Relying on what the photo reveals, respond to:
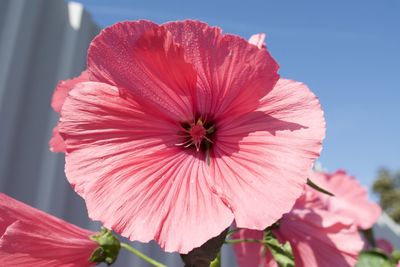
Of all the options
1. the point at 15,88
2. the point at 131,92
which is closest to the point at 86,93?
the point at 131,92

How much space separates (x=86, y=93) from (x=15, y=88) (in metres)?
1.26

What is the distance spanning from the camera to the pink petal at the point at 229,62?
16.6 inches

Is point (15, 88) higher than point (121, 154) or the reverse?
higher

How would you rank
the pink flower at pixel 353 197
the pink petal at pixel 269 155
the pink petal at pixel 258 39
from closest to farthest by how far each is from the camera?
the pink petal at pixel 269 155, the pink petal at pixel 258 39, the pink flower at pixel 353 197

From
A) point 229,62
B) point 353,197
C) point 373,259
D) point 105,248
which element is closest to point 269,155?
point 229,62

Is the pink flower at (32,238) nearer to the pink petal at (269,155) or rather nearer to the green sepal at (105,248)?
the green sepal at (105,248)

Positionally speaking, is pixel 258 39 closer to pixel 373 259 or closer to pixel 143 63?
pixel 143 63

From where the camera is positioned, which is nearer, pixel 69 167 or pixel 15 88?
pixel 69 167

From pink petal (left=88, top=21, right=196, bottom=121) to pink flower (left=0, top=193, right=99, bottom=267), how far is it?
6.1 inches

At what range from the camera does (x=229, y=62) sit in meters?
0.43

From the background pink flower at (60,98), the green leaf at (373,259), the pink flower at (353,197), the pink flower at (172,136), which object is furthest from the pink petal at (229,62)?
the pink flower at (353,197)

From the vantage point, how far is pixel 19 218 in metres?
0.45

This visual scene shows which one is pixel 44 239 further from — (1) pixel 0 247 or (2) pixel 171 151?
(2) pixel 171 151

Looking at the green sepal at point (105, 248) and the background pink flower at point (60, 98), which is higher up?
the background pink flower at point (60, 98)
